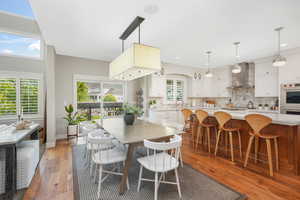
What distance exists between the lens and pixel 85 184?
206 cm

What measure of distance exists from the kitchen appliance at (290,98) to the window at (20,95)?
293 inches

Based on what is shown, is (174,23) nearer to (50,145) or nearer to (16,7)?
(50,145)

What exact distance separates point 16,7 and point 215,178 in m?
6.34

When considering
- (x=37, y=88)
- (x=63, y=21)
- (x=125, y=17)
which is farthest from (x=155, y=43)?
(x=37, y=88)

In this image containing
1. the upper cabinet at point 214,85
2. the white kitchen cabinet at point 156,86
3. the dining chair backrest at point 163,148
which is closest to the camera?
the dining chair backrest at point 163,148

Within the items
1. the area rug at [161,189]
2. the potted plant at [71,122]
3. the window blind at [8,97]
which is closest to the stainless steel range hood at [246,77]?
the area rug at [161,189]

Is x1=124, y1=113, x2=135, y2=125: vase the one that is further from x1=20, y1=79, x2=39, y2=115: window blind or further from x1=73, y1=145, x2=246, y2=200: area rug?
x1=20, y1=79, x2=39, y2=115: window blind

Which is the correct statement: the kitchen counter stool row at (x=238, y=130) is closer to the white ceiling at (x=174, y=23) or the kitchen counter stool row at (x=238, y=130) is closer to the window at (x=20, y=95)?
the white ceiling at (x=174, y=23)

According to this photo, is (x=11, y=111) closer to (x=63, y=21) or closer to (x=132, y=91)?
(x=63, y=21)

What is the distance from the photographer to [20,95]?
4.07 meters

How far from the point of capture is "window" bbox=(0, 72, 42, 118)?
389cm

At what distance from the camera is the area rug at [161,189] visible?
1.78 metres

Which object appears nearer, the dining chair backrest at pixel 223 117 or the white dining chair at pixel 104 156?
the white dining chair at pixel 104 156

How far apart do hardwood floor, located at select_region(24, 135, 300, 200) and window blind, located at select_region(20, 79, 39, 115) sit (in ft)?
6.57
